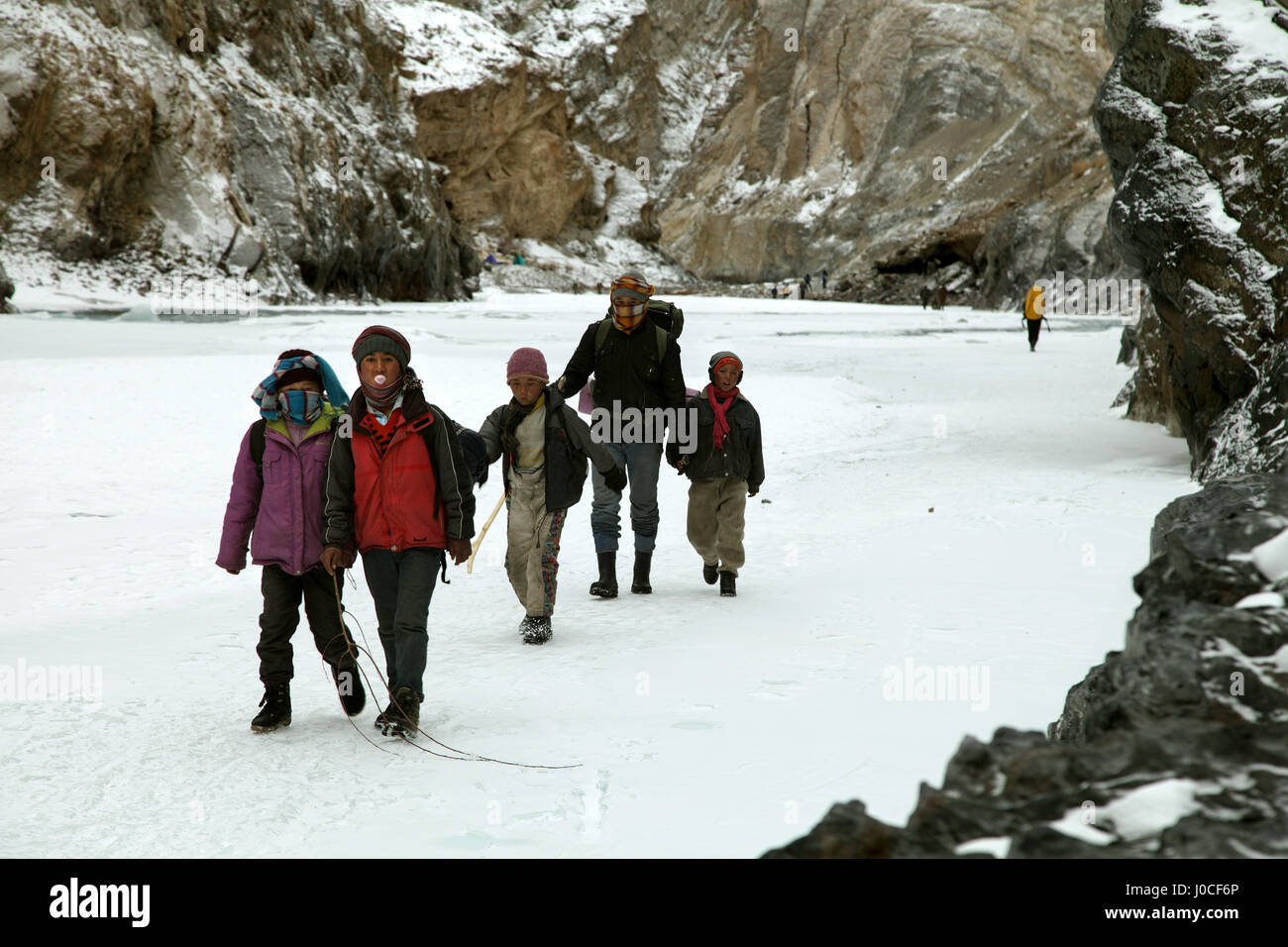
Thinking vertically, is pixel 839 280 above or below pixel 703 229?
below

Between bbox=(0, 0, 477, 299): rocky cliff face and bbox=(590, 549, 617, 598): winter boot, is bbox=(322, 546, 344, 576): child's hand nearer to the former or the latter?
bbox=(590, 549, 617, 598): winter boot

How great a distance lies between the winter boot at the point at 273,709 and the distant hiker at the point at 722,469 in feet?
8.70

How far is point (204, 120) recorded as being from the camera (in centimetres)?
2873

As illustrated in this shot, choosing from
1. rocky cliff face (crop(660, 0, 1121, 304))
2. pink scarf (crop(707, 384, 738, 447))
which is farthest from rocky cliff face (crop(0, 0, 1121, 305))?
pink scarf (crop(707, 384, 738, 447))

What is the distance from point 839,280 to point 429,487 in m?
58.9

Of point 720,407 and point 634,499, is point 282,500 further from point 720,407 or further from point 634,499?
point 720,407

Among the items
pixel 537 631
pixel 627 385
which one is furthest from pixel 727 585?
pixel 537 631

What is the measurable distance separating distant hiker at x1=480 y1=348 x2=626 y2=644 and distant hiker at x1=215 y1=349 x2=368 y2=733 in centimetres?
128

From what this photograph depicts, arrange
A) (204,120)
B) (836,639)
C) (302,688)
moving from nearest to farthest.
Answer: (302,688)
(836,639)
(204,120)

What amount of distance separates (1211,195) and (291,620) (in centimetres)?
712

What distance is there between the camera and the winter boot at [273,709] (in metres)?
3.82

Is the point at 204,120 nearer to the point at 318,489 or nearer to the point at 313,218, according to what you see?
the point at 313,218

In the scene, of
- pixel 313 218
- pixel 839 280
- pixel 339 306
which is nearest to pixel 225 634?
pixel 339 306

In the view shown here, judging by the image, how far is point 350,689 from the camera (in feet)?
13.1
